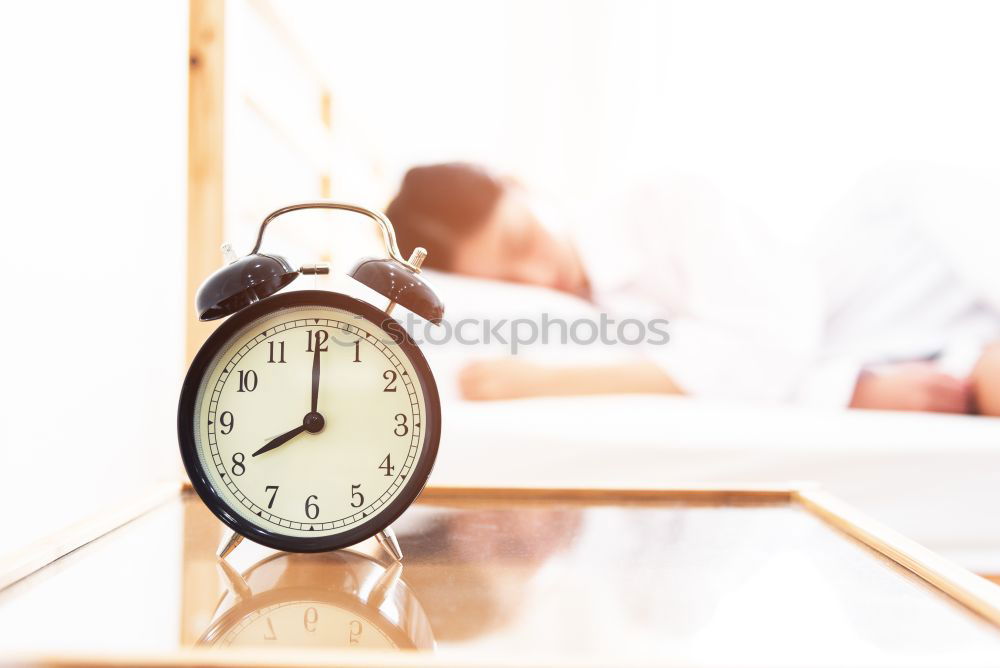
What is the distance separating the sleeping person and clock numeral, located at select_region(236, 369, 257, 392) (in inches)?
27.8

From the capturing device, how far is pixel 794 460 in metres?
0.95

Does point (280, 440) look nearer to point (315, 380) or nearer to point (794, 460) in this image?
point (315, 380)

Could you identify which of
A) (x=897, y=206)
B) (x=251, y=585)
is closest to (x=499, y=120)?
(x=897, y=206)

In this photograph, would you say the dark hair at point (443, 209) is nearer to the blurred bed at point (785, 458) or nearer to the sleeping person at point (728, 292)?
the sleeping person at point (728, 292)

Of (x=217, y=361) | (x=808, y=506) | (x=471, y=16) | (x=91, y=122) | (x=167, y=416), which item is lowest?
(x=167, y=416)

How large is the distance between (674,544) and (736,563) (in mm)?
59

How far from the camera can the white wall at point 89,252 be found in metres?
0.69

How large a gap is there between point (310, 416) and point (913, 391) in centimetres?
105

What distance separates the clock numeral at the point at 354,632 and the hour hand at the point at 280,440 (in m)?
0.16

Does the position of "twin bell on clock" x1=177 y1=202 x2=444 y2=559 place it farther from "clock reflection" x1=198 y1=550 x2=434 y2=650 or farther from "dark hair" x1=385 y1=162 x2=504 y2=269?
"dark hair" x1=385 y1=162 x2=504 y2=269

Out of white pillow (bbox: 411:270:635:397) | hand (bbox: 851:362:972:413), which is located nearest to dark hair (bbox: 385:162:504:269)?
white pillow (bbox: 411:270:635:397)

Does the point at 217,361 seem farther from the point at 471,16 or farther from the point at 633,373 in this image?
the point at 471,16

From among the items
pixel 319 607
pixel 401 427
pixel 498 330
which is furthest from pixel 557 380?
pixel 319 607

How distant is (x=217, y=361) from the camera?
0.53 meters
